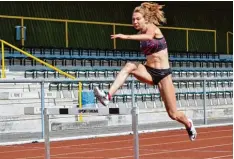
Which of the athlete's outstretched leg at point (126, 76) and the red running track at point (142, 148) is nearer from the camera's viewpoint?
the athlete's outstretched leg at point (126, 76)

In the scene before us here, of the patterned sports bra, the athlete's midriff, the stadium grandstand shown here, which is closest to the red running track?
the stadium grandstand

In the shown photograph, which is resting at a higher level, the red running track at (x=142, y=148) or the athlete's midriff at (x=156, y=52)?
the athlete's midriff at (x=156, y=52)

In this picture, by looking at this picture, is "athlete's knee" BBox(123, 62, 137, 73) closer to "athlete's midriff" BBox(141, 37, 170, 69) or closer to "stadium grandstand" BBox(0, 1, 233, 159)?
"athlete's midriff" BBox(141, 37, 170, 69)

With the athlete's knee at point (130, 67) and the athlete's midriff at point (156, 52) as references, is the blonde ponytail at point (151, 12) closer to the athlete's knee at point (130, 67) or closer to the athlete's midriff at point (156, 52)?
A: the athlete's midriff at point (156, 52)

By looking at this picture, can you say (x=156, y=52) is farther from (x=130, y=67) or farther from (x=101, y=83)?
(x=101, y=83)

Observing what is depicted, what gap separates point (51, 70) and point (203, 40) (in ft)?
39.3

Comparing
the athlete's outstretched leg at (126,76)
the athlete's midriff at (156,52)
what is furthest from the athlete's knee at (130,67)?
the athlete's midriff at (156,52)

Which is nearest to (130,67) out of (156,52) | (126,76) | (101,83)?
(126,76)

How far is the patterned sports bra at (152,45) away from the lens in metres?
6.72

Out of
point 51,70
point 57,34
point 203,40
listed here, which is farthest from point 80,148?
point 203,40

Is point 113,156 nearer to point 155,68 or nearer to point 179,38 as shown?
point 155,68

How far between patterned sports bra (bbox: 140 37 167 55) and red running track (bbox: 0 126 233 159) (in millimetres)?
3772

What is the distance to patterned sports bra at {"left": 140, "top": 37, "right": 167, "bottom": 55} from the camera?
6723 mm

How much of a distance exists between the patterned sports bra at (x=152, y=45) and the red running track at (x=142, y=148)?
3772 mm
